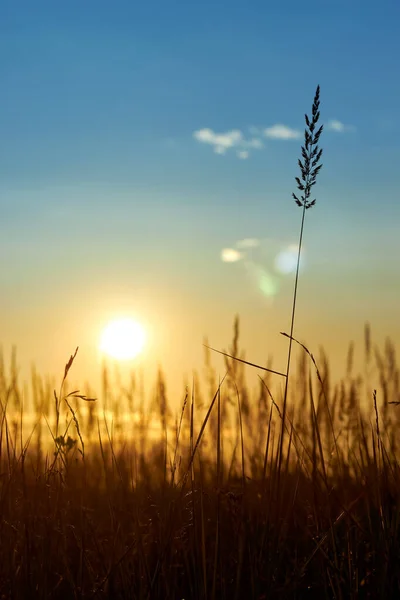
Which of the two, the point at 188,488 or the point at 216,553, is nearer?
the point at 216,553

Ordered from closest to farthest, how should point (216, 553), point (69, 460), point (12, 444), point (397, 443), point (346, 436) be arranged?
1. point (216, 553)
2. point (69, 460)
3. point (12, 444)
4. point (397, 443)
5. point (346, 436)

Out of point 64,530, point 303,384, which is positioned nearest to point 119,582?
point 64,530

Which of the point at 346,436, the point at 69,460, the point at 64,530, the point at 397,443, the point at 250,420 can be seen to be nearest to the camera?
the point at 64,530

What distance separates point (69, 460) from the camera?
2.53m

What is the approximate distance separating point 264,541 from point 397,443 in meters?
1.40

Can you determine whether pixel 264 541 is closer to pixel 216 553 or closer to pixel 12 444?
Result: pixel 216 553

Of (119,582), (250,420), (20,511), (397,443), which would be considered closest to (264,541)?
(119,582)

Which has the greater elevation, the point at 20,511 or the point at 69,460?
the point at 69,460

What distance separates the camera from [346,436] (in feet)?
11.8

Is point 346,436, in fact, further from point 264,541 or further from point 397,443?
point 264,541

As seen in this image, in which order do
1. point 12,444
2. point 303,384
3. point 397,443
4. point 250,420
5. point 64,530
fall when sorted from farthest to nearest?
1. point 303,384
2. point 250,420
3. point 397,443
4. point 12,444
5. point 64,530

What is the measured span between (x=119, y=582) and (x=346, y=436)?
1.71 meters

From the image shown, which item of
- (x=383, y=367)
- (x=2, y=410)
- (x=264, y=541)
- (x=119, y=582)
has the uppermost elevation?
(x=383, y=367)

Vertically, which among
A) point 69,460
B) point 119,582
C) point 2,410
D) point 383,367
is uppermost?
point 383,367
